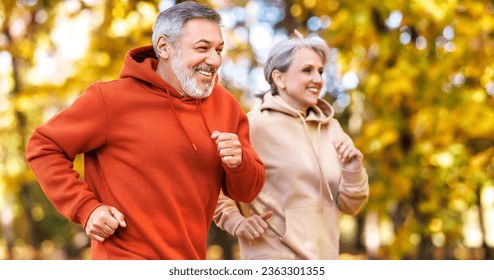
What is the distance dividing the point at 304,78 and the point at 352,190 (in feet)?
2.14

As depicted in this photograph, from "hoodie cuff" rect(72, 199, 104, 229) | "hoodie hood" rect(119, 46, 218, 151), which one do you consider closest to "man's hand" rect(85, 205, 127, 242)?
"hoodie cuff" rect(72, 199, 104, 229)

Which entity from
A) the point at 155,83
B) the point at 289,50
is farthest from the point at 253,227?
the point at 155,83

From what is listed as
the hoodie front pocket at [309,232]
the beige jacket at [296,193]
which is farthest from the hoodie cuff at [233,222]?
the hoodie front pocket at [309,232]

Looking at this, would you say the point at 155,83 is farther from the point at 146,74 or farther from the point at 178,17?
the point at 178,17

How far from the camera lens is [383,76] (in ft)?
26.3

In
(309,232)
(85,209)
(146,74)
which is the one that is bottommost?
(309,232)

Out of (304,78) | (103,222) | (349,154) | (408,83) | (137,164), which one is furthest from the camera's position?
(408,83)

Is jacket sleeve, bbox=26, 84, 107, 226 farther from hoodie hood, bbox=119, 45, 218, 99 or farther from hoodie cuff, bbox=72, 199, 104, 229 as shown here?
hoodie hood, bbox=119, 45, 218, 99

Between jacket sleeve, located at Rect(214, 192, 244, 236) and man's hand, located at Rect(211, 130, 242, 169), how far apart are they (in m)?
1.07

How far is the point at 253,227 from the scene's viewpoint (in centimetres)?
409

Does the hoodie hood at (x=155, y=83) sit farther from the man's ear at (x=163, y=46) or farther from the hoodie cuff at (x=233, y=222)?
the hoodie cuff at (x=233, y=222)

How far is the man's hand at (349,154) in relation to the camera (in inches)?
156

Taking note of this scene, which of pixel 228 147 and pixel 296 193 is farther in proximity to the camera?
pixel 296 193
